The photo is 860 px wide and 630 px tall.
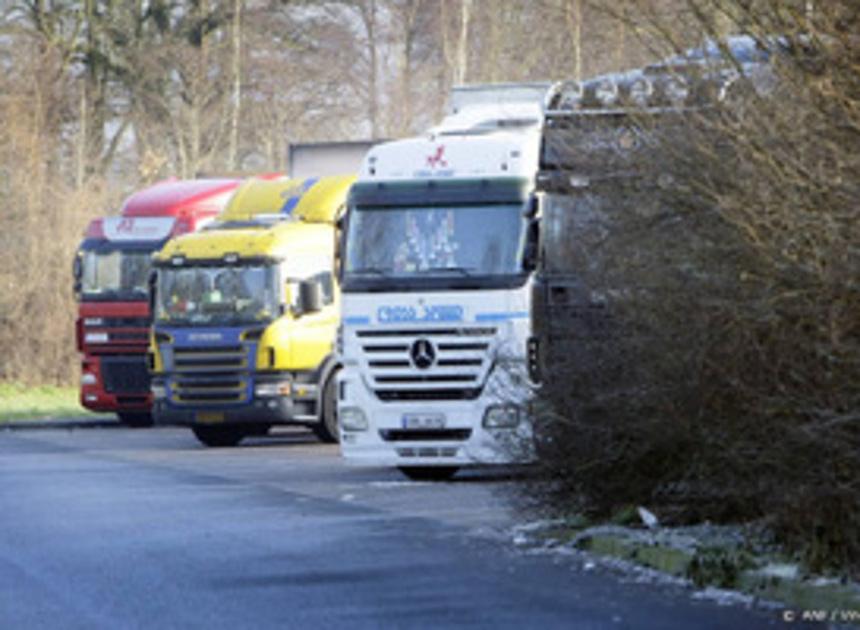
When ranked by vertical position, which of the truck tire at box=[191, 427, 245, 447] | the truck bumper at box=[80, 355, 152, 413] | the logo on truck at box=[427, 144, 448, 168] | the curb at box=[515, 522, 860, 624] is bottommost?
the truck tire at box=[191, 427, 245, 447]

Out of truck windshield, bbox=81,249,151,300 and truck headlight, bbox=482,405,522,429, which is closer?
truck headlight, bbox=482,405,522,429

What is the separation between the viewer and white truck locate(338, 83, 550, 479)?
22000 millimetres

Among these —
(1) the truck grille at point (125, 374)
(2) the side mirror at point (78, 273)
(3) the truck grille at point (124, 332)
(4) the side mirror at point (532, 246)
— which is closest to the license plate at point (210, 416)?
(3) the truck grille at point (124, 332)

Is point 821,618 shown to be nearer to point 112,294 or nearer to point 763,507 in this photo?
point 763,507

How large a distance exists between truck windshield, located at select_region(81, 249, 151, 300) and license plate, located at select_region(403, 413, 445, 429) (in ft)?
46.9

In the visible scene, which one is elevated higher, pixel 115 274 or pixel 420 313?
pixel 115 274

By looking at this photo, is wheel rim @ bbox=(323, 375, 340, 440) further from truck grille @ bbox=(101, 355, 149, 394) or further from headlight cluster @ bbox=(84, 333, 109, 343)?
headlight cluster @ bbox=(84, 333, 109, 343)

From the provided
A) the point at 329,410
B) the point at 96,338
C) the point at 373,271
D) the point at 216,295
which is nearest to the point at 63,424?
the point at 96,338

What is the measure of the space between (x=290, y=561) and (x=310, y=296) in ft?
47.4

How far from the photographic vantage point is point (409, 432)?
2233 centimetres

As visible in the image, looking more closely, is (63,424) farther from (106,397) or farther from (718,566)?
(718,566)

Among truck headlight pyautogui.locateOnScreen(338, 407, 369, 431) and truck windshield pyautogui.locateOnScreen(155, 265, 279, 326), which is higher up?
truck windshield pyautogui.locateOnScreen(155, 265, 279, 326)

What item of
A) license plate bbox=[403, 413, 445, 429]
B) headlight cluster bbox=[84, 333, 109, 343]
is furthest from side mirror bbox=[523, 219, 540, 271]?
headlight cluster bbox=[84, 333, 109, 343]

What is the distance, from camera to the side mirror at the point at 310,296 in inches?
1168
